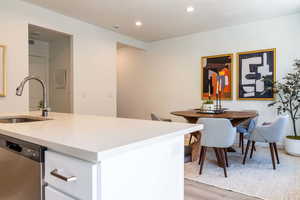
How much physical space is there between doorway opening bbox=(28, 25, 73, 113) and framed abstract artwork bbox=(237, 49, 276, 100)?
419 centimetres

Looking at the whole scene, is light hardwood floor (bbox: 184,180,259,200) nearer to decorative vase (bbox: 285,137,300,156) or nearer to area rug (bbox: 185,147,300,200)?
area rug (bbox: 185,147,300,200)

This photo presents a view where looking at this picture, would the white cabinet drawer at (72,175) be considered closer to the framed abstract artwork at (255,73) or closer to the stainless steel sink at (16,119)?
the stainless steel sink at (16,119)

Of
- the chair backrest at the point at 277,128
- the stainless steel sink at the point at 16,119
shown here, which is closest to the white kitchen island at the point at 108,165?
the stainless steel sink at the point at 16,119

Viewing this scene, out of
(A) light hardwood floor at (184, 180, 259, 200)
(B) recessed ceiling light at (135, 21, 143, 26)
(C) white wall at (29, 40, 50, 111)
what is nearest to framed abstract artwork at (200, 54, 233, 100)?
(B) recessed ceiling light at (135, 21, 143, 26)

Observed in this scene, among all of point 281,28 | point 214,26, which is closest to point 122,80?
point 214,26

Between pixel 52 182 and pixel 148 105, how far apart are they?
5.05 meters

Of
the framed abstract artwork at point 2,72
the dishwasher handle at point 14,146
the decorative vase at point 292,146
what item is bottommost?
the decorative vase at point 292,146

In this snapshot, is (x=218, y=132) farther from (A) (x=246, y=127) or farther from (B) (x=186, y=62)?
(B) (x=186, y=62)

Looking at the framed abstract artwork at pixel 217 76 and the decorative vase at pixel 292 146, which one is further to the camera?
the framed abstract artwork at pixel 217 76

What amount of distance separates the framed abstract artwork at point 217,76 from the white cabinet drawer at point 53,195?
401 cm

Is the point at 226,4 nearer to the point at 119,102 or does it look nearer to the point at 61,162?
the point at 61,162

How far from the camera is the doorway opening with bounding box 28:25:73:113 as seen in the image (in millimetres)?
5098

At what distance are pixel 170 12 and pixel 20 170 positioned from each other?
11.7ft

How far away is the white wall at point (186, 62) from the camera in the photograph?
3916 mm
